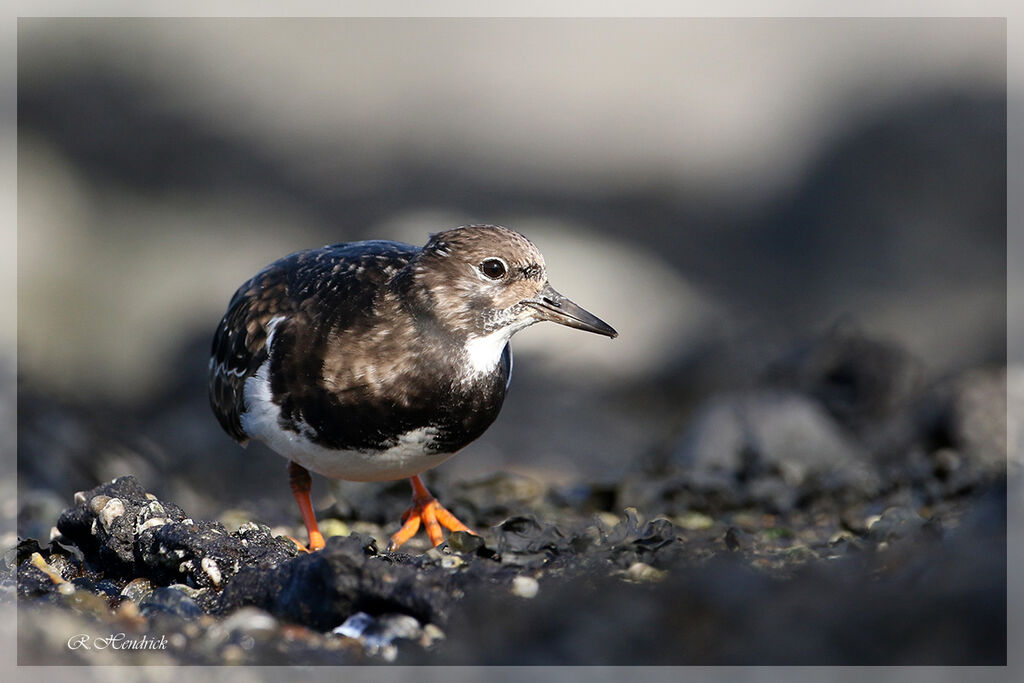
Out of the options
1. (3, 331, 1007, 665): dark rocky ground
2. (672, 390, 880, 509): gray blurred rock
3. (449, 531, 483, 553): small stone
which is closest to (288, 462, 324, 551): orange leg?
(3, 331, 1007, 665): dark rocky ground

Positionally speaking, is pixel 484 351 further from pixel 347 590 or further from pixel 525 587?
pixel 347 590

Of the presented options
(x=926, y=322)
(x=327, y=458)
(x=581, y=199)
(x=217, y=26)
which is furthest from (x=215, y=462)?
(x=926, y=322)

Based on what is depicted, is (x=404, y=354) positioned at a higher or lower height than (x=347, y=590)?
higher

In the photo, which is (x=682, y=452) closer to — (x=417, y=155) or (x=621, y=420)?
(x=621, y=420)

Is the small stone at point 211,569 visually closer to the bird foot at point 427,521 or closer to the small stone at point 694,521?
the bird foot at point 427,521
